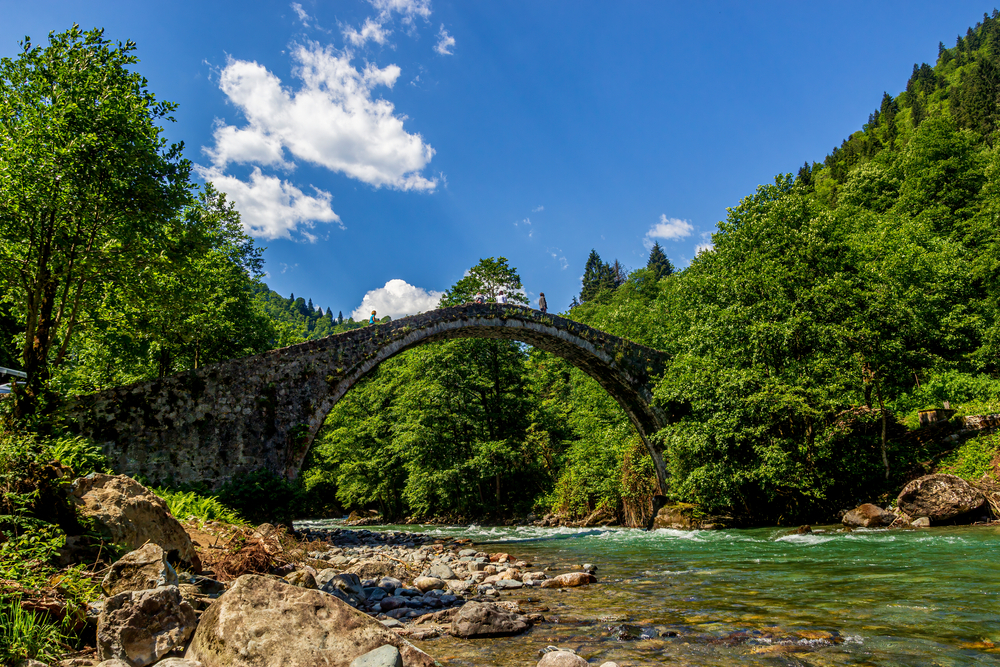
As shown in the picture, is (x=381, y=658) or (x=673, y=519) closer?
Result: (x=381, y=658)

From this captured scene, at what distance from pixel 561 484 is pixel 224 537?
1746cm

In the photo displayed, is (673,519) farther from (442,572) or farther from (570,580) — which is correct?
(442,572)

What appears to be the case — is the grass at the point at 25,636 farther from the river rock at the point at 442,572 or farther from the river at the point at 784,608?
the river rock at the point at 442,572

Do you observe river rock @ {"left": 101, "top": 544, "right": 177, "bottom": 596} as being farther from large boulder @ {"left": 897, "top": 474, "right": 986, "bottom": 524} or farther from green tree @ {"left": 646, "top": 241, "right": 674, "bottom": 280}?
green tree @ {"left": 646, "top": 241, "right": 674, "bottom": 280}

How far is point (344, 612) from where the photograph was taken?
325cm

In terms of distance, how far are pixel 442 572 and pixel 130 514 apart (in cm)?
453

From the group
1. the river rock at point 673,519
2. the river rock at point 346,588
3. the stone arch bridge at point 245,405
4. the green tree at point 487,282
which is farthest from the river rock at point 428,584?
the green tree at point 487,282

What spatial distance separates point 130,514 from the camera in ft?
14.5

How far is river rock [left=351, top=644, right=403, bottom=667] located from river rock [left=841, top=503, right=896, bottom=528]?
11938 mm

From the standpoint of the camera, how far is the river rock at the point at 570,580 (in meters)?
7.08

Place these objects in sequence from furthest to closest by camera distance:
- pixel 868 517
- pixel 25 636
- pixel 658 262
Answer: pixel 658 262 < pixel 868 517 < pixel 25 636

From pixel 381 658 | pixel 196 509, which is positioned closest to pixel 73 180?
pixel 196 509

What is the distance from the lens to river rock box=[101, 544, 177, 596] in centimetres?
343

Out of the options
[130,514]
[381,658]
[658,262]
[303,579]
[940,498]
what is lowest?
[303,579]
